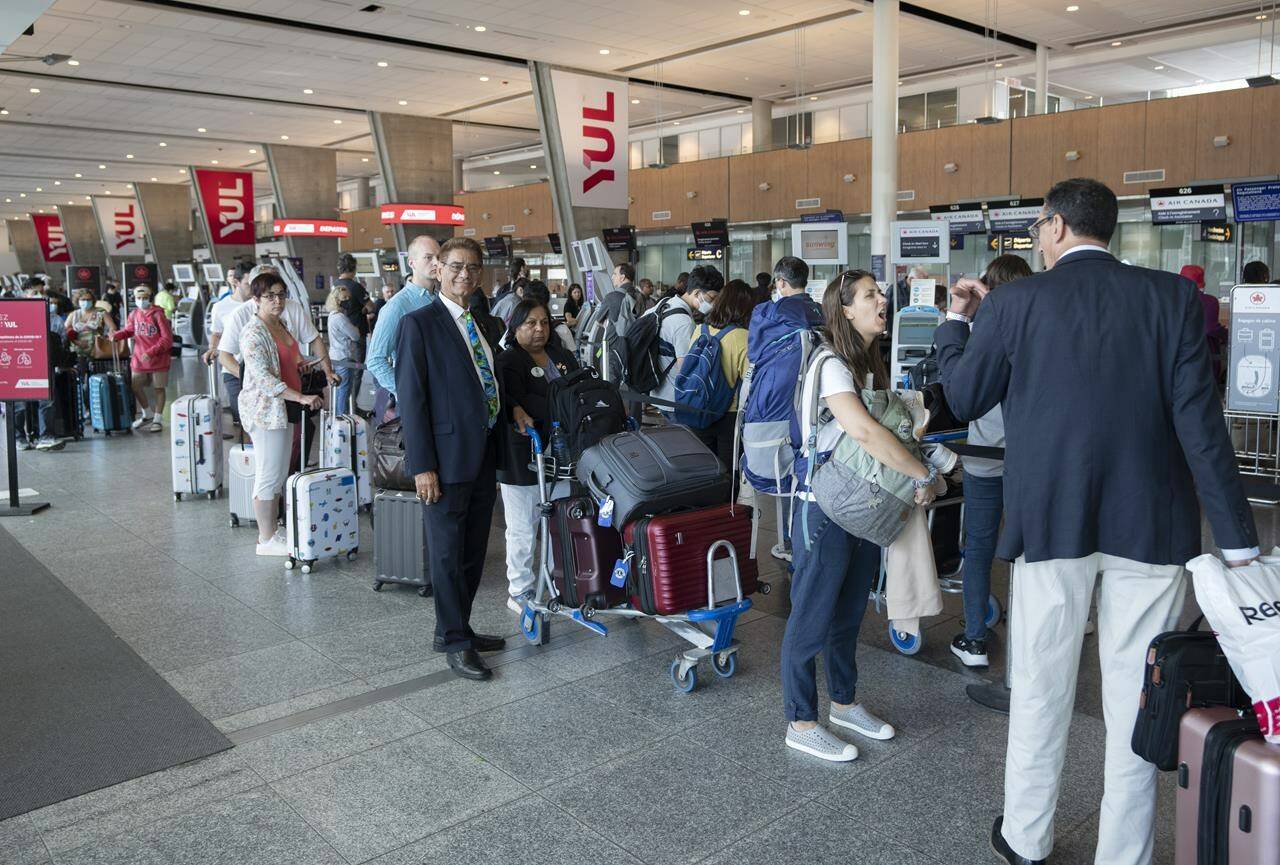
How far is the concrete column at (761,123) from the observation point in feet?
73.4

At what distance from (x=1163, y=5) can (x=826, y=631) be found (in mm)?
15328

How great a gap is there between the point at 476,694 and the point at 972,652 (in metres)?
2.05

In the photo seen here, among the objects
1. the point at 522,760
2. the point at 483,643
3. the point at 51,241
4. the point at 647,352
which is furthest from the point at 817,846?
the point at 51,241

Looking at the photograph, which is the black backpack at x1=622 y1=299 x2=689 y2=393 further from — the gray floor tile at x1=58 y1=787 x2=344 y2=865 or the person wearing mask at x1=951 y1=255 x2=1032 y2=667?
the gray floor tile at x1=58 y1=787 x2=344 y2=865

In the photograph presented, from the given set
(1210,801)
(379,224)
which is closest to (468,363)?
(1210,801)

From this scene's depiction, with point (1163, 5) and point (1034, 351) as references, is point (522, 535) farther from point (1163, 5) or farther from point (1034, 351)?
point (1163, 5)

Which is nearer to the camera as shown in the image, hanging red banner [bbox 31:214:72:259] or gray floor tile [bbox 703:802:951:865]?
gray floor tile [bbox 703:802:951:865]

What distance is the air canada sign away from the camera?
1739 centimetres

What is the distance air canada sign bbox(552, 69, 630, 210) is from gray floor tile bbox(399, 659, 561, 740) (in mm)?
14032

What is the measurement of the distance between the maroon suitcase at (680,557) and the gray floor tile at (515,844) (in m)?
1.00

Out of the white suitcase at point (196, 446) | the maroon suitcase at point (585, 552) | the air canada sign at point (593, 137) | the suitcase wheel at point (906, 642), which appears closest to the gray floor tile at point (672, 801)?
the maroon suitcase at point (585, 552)

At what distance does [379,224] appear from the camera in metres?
32.6

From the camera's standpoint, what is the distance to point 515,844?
2.84 meters

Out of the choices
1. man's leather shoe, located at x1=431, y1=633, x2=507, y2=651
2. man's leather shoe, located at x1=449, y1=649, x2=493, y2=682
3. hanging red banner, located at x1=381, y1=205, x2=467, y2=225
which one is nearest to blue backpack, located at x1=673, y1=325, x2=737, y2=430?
man's leather shoe, located at x1=431, y1=633, x2=507, y2=651
